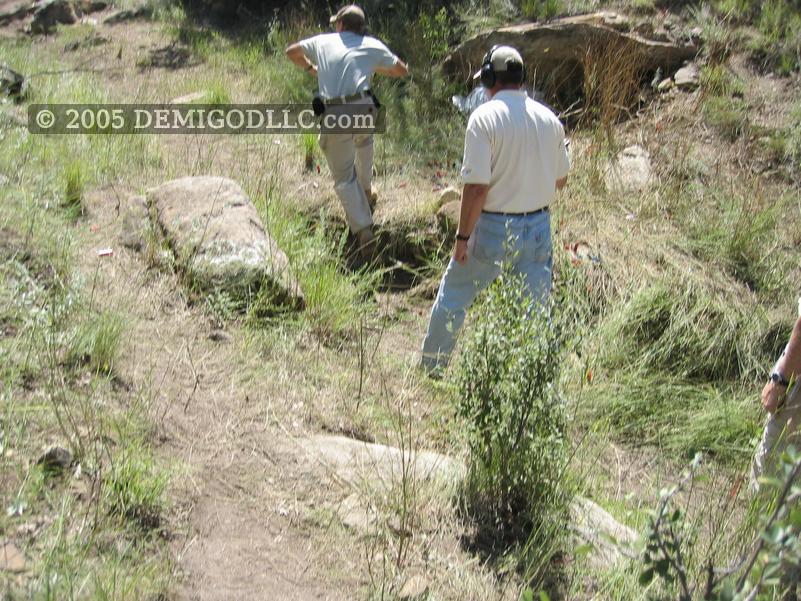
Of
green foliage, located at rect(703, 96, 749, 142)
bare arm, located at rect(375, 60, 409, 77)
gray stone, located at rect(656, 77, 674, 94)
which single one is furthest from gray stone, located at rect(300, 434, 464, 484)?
gray stone, located at rect(656, 77, 674, 94)

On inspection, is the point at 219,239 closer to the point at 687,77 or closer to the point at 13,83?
the point at 13,83

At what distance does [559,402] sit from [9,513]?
1972 millimetres

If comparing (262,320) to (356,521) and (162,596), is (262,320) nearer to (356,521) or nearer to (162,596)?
(356,521)

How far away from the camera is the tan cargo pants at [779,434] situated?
3293mm

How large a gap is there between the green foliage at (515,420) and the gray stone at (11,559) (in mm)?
1617

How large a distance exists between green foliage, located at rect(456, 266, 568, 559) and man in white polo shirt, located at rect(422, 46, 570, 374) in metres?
0.86

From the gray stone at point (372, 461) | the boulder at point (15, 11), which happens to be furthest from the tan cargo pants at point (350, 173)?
the boulder at point (15, 11)

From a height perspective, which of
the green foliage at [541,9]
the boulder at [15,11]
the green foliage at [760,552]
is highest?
the green foliage at [541,9]

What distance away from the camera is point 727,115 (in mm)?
7691

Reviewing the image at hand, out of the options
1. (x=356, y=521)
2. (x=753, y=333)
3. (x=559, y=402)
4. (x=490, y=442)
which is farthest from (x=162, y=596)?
(x=753, y=333)

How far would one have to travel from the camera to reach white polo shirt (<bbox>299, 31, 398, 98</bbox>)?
6301 mm

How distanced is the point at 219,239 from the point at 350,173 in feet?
5.67

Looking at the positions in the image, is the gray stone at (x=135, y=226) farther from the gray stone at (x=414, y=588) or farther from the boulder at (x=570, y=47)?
the boulder at (x=570, y=47)

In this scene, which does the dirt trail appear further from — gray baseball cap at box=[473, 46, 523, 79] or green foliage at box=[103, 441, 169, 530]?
gray baseball cap at box=[473, 46, 523, 79]
